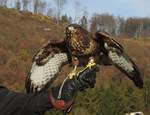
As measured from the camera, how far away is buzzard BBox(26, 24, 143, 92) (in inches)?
85.6

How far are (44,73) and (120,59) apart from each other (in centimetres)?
36

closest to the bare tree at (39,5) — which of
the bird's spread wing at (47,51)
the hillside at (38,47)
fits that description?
the hillside at (38,47)

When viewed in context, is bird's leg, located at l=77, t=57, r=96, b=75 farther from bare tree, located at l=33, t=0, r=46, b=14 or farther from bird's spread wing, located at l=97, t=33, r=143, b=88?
bare tree, located at l=33, t=0, r=46, b=14

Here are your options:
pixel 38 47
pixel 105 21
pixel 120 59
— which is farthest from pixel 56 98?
pixel 105 21

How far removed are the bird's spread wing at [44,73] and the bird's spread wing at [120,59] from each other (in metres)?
0.18

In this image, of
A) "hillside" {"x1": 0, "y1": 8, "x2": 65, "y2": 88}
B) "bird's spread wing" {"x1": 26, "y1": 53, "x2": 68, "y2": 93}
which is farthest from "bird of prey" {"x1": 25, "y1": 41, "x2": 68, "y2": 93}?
"hillside" {"x1": 0, "y1": 8, "x2": 65, "y2": 88}

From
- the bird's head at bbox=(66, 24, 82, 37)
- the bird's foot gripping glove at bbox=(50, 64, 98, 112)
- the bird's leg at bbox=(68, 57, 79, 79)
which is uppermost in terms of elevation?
the bird's head at bbox=(66, 24, 82, 37)

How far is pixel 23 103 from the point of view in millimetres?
2055

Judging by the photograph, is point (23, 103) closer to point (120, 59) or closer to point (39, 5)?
point (120, 59)

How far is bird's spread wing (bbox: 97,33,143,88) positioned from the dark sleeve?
1.46ft

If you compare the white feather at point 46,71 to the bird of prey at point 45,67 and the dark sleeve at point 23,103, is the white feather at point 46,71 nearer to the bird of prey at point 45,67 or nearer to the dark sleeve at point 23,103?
the bird of prey at point 45,67

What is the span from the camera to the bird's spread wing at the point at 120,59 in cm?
245

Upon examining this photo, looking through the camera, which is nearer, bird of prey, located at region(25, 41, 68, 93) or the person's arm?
the person's arm


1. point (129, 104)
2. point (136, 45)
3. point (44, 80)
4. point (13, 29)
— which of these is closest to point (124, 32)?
point (136, 45)
